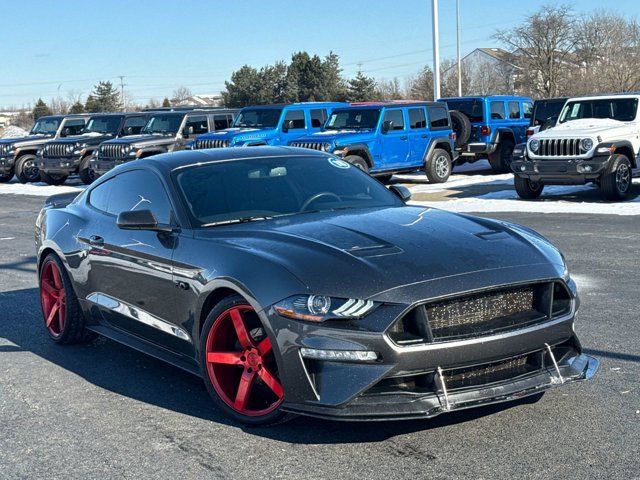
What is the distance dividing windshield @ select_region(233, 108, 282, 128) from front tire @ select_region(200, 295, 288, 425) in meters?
17.8

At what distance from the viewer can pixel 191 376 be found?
5.74 metres

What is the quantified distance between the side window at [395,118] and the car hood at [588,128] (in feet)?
16.5

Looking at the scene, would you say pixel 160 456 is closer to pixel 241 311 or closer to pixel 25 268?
pixel 241 311

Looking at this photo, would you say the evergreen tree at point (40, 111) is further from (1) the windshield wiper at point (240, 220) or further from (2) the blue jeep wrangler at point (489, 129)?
(1) the windshield wiper at point (240, 220)

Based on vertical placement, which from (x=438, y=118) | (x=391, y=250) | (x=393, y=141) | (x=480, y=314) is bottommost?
(x=393, y=141)

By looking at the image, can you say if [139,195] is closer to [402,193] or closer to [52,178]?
[402,193]

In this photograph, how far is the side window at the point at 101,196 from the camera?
642cm

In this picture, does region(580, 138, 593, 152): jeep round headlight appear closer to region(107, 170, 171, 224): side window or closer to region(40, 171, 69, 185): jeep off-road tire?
region(107, 170, 171, 224): side window

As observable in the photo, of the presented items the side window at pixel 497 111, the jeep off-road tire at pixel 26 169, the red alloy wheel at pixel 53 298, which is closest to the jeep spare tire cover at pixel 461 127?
the side window at pixel 497 111

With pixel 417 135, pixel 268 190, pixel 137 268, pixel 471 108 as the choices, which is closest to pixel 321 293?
pixel 268 190

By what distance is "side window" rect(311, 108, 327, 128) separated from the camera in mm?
22875

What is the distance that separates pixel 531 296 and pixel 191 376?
2.32 metres

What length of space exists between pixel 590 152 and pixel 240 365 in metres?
12.0

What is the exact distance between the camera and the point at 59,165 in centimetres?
2511
